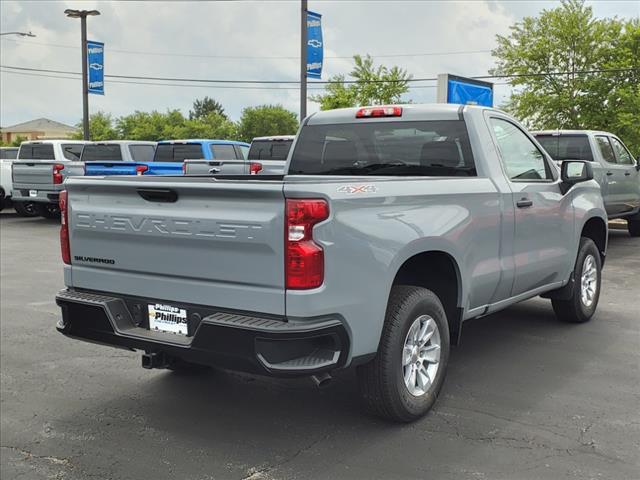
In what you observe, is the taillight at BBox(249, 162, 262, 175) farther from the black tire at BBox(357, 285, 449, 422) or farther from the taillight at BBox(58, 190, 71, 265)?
the black tire at BBox(357, 285, 449, 422)

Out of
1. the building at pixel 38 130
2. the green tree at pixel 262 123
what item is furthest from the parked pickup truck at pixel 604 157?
the building at pixel 38 130

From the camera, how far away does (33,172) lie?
681 inches

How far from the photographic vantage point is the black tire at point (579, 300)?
6.47 meters

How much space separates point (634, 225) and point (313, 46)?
37.6 feet

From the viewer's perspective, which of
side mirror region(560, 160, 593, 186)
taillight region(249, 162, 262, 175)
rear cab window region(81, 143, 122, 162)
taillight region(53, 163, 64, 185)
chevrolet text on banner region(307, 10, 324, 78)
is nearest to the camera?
side mirror region(560, 160, 593, 186)

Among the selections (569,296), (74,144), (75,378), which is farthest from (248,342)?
(74,144)

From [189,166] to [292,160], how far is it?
9.56 m

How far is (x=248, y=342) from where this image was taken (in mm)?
3535

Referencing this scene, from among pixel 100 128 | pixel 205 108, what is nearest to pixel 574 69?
pixel 100 128

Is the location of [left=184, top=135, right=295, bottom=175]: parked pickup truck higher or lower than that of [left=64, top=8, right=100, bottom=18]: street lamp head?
lower

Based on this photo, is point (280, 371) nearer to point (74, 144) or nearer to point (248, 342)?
point (248, 342)

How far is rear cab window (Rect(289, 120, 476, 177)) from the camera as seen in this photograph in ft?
16.9

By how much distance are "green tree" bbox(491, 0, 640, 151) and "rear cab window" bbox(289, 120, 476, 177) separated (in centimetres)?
2727

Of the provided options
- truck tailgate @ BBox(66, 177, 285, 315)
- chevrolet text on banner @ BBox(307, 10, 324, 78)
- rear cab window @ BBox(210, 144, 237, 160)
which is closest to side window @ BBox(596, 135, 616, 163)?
rear cab window @ BBox(210, 144, 237, 160)
